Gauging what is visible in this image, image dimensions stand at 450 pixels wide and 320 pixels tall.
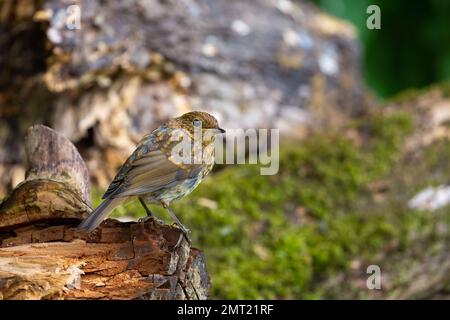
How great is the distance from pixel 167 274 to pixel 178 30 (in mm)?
2654

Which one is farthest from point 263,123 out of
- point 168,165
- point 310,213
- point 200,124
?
point 168,165

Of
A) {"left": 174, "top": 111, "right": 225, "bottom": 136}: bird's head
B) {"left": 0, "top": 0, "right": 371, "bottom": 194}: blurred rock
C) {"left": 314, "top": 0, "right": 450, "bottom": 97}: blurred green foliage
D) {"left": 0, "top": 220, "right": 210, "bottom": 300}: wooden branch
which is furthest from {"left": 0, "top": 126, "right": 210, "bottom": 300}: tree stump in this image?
{"left": 314, "top": 0, "right": 450, "bottom": 97}: blurred green foliage

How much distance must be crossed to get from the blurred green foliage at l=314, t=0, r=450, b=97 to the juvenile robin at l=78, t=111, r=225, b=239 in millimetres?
3666

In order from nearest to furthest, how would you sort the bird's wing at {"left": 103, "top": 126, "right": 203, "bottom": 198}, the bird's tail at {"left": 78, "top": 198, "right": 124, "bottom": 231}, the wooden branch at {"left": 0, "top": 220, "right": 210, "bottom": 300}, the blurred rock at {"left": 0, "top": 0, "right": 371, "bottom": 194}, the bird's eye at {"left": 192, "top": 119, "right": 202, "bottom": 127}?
1. the wooden branch at {"left": 0, "top": 220, "right": 210, "bottom": 300}
2. the bird's tail at {"left": 78, "top": 198, "right": 124, "bottom": 231}
3. the bird's wing at {"left": 103, "top": 126, "right": 203, "bottom": 198}
4. the bird's eye at {"left": 192, "top": 119, "right": 202, "bottom": 127}
5. the blurred rock at {"left": 0, "top": 0, "right": 371, "bottom": 194}

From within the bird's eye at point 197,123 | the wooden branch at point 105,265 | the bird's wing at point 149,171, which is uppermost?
the bird's eye at point 197,123

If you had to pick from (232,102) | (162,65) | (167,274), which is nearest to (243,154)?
(232,102)

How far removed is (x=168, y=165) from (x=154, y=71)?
2150 mm

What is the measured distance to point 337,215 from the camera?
4.36m

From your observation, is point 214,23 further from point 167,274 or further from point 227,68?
point 167,274

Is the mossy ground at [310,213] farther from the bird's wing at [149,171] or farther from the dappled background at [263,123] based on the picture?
the bird's wing at [149,171]

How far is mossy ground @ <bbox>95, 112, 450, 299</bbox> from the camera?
3.89 metres

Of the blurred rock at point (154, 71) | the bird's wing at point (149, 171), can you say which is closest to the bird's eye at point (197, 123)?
the bird's wing at point (149, 171)

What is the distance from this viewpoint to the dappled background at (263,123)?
397cm

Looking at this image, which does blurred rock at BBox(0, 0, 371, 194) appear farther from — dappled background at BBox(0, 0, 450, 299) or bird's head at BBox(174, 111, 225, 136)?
bird's head at BBox(174, 111, 225, 136)
